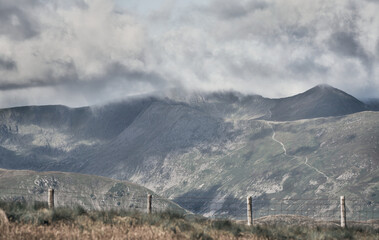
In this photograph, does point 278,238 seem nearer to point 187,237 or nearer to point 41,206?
point 187,237

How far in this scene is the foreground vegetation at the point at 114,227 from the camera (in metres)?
17.5

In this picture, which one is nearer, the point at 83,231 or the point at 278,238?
the point at 83,231

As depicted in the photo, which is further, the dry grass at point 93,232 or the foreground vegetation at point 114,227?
the foreground vegetation at point 114,227

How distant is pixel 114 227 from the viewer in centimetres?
1952

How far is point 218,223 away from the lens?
25969 millimetres

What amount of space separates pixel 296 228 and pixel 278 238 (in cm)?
492

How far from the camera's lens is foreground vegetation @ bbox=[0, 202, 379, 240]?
17.5m

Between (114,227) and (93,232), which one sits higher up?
(93,232)

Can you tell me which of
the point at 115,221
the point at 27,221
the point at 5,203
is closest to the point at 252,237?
the point at 115,221

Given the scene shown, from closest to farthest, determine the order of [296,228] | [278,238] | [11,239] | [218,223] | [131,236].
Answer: [11,239], [131,236], [278,238], [218,223], [296,228]

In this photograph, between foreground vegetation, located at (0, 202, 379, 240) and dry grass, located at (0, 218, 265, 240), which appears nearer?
dry grass, located at (0, 218, 265, 240)

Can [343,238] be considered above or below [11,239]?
below

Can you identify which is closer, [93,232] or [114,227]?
[93,232]

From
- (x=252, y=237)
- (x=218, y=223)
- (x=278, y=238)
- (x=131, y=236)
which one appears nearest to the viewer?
(x=131, y=236)
